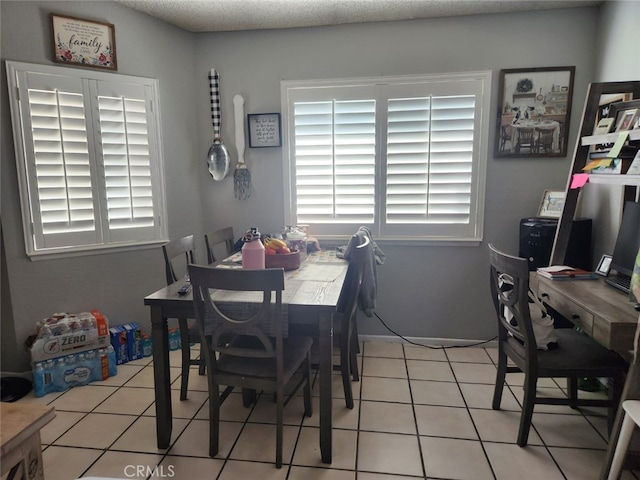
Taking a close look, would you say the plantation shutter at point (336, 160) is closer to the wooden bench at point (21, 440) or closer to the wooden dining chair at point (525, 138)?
the wooden dining chair at point (525, 138)

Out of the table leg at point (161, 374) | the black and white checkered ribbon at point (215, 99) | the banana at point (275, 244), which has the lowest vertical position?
the table leg at point (161, 374)

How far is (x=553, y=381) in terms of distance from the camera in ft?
8.14

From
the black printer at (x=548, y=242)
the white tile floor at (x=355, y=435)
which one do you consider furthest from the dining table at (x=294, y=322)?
the black printer at (x=548, y=242)

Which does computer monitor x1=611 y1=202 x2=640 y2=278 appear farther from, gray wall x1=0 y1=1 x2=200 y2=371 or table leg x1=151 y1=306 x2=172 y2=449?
gray wall x1=0 y1=1 x2=200 y2=371

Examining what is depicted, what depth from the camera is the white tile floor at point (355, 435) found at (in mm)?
1747

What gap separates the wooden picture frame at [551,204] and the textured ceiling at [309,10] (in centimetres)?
122

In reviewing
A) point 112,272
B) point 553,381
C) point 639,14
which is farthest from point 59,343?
point 639,14

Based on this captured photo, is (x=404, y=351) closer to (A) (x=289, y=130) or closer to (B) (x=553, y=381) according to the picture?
(B) (x=553, y=381)

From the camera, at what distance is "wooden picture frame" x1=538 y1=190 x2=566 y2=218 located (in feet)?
8.68

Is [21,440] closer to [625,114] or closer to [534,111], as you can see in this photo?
[625,114]

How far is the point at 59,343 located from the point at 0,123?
4.50ft

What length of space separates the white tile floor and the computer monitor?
83 centimetres

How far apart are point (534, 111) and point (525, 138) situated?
19 cm

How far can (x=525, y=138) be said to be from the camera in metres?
2.72
